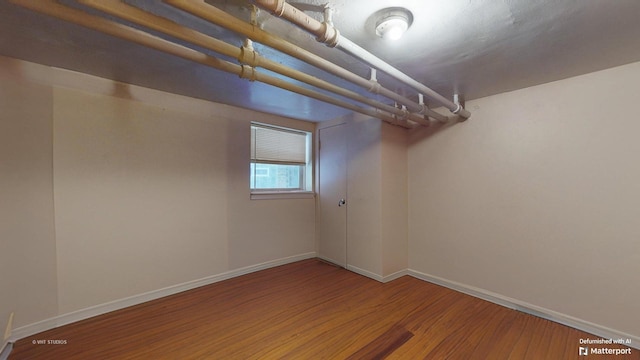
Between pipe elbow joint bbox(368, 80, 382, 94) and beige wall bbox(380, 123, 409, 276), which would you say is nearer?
pipe elbow joint bbox(368, 80, 382, 94)

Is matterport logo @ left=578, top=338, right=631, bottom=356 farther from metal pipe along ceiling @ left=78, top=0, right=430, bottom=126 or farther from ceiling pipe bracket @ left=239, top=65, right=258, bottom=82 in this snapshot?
ceiling pipe bracket @ left=239, top=65, right=258, bottom=82

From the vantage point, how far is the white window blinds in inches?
136

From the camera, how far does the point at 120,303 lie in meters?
2.36

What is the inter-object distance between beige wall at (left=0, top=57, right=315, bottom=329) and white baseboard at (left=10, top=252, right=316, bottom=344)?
0.15 feet

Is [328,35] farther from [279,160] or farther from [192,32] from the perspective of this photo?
[279,160]

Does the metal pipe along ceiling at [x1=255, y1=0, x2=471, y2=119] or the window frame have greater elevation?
the metal pipe along ceiling at [x1=255, y1=0, x2=471, y2=119]

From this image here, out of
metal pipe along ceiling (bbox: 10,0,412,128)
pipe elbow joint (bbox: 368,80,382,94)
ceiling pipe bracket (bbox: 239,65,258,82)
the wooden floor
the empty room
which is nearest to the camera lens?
metal pipe along ceiling (bbox: 10,0,412,128)

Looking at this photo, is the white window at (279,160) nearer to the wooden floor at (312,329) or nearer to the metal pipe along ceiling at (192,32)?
the wooden floor at (312,329)

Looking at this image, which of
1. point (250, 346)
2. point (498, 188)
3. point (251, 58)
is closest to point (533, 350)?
point (498, 188)

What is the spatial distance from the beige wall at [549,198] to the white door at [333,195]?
1155 mm

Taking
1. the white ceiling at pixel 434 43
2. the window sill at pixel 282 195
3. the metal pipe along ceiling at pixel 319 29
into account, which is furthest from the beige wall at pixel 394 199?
the metal pipe along ceiling at pixel 319 29

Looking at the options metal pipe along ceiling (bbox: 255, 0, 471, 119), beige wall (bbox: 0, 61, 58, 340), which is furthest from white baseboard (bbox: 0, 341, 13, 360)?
metal pipe along ceiling (bbox: 255, 0, 471, 119)

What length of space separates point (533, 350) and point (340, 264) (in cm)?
215

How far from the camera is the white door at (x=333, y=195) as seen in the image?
3.49 m
